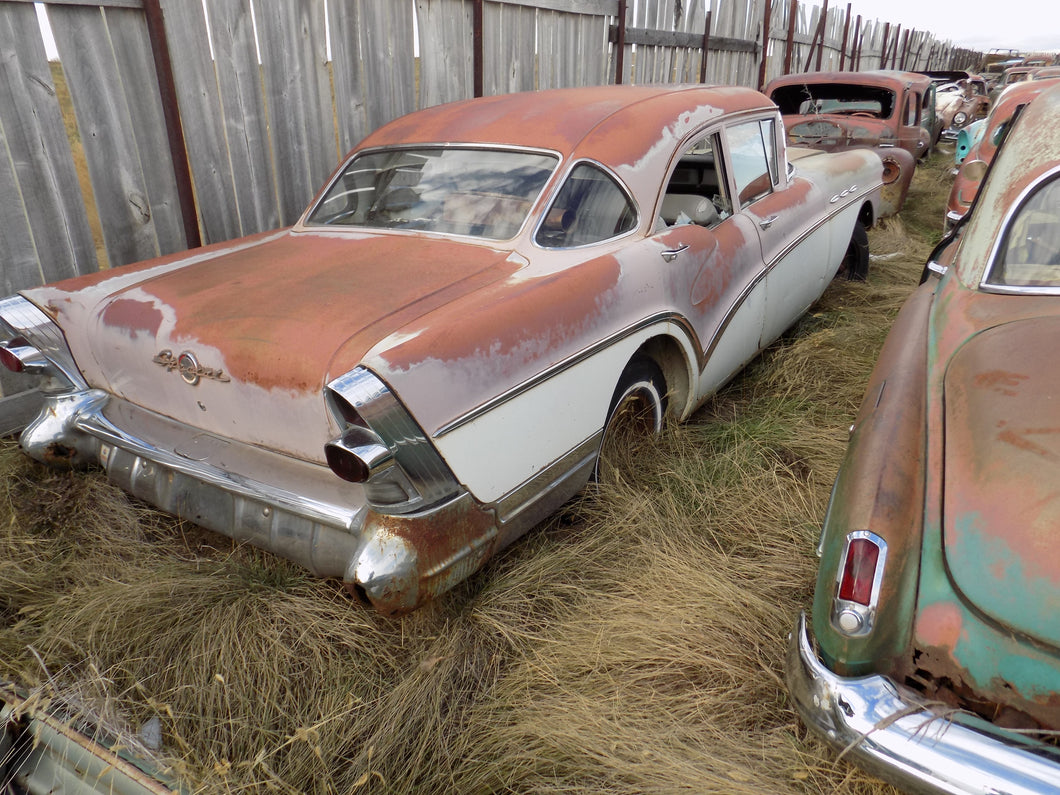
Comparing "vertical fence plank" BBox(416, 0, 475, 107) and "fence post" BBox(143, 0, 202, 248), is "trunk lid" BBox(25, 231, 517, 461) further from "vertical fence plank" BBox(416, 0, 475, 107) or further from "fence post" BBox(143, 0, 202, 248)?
"vertical fence plank" BBox(416, 0, 475, 107)

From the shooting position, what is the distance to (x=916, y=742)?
1339 mm

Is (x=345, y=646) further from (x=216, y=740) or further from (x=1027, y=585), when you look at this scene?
(x=1027, y=585)

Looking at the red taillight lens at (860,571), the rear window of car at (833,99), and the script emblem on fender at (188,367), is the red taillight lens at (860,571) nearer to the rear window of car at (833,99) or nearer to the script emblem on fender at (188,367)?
the script emblem on fender at (188,367)

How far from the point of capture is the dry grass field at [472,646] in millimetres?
1809

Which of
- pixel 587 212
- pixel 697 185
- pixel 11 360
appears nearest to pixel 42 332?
pixel 11 360

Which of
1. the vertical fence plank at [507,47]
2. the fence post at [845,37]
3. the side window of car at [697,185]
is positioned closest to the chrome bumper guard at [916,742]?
the side window of car at [697,185]

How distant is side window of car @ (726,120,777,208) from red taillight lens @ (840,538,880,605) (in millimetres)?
2317

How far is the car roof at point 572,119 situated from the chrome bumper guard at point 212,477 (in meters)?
1.56

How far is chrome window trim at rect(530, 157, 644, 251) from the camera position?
8.59ft

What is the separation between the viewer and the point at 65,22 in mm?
3230

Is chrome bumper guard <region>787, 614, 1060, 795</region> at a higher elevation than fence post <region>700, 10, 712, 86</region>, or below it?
below

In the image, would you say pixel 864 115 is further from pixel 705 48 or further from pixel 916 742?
pixel 916 742

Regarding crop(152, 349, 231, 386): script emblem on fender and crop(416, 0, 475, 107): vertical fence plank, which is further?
crop(416, 0, 475, 107): vertical fence plank

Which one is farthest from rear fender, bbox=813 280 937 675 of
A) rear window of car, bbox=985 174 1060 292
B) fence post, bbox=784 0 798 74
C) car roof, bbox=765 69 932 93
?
fence post, bbox=784 0 798 74
